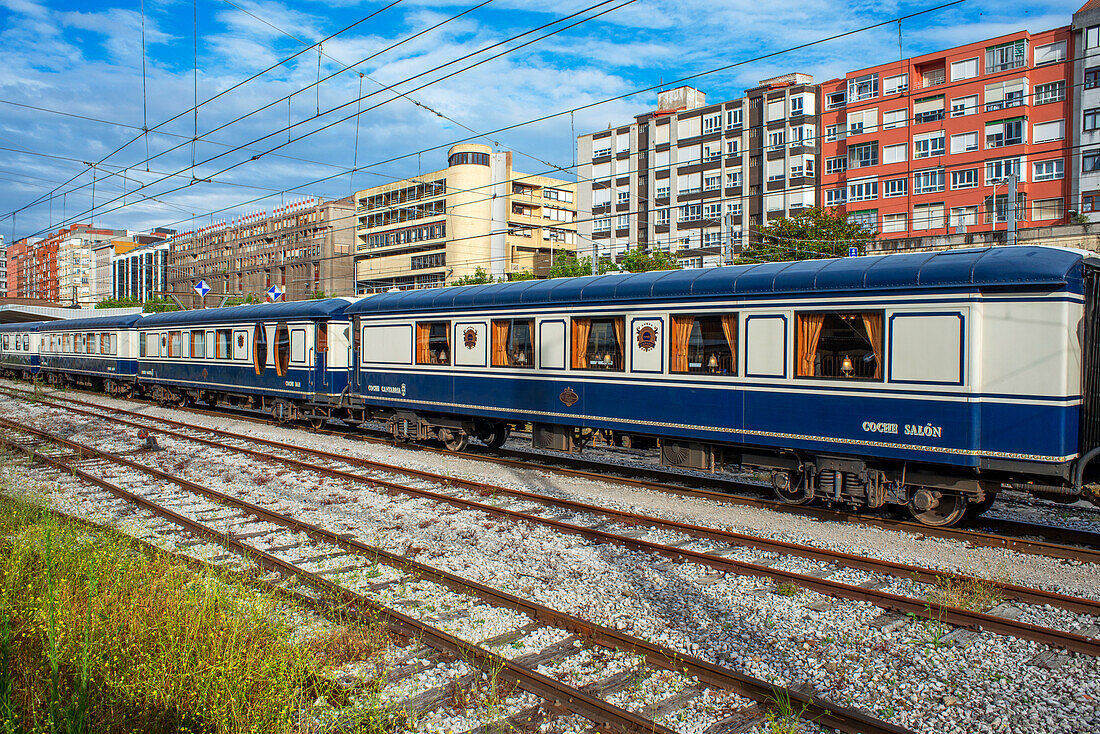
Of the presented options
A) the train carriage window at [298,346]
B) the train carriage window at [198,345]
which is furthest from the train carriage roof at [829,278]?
the train carriage window at [198,345]

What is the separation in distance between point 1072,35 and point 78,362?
54.7m

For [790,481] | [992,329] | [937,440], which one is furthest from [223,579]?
[992,329]

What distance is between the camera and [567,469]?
1310cm

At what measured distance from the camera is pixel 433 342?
15.6 meters

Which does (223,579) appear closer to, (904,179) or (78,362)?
(78,362)

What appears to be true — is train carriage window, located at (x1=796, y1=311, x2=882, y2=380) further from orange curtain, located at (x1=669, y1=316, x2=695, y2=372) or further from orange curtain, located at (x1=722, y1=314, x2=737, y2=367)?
orange curtain, located at (x1=669, y1=316, x2=695, y2=372)

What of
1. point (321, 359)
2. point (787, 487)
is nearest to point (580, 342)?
point (787, 487)

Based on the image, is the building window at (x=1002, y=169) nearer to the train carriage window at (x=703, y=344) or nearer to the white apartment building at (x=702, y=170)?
the white apartment building at (x=702, y=170)

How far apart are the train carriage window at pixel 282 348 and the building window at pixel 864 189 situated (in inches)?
1577

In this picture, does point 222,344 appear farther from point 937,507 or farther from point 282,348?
point 937,507

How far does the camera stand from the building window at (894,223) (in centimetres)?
4481

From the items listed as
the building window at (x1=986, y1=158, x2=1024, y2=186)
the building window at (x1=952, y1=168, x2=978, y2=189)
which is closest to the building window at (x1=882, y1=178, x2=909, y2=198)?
the building window at (x1=952, y1=168, x2=978, y2=189)

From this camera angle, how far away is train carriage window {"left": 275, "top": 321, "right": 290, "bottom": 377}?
19.5 m

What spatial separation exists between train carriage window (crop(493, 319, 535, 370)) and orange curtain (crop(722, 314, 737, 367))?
160 inches
